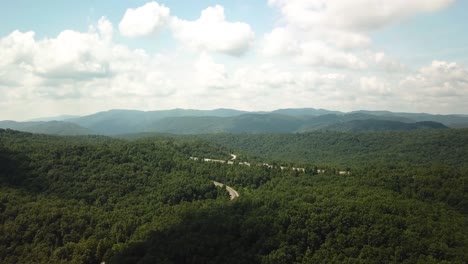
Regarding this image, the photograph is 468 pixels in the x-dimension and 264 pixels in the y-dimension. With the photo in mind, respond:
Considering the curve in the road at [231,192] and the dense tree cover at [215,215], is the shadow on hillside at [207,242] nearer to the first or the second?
the dense tree cover at [215,215]

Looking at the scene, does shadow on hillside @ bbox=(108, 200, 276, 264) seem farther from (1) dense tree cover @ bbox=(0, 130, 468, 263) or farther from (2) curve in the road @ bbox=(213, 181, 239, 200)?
(2) curve in the road @ bbox=(213, 181, 239, 200)

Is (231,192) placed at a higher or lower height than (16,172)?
lower

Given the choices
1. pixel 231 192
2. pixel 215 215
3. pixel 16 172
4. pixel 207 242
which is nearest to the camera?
pixel 207 242

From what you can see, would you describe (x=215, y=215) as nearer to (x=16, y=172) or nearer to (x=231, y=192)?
(x=231, y=192)

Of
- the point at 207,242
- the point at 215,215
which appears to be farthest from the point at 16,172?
the point at 207,242

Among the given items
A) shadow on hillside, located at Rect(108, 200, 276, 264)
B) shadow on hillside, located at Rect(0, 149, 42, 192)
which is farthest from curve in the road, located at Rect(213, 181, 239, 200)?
shadow on hillside, located at Rect(0, 149, 42, 192)

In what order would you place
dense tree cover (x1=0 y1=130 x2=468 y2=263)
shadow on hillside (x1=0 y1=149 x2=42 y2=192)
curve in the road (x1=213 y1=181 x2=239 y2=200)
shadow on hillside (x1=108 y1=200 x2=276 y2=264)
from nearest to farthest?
shadow on hillside (x1=108 y1=200 x2=276 y2=264)
dense tree cover (x1=0 y1=130 x2=468 y2=263)
shadow on hillside (x1=0 y1=149 x2=42 y2=192)
curve in the road (x1=213 y1=181 x2=239 y2=200)
